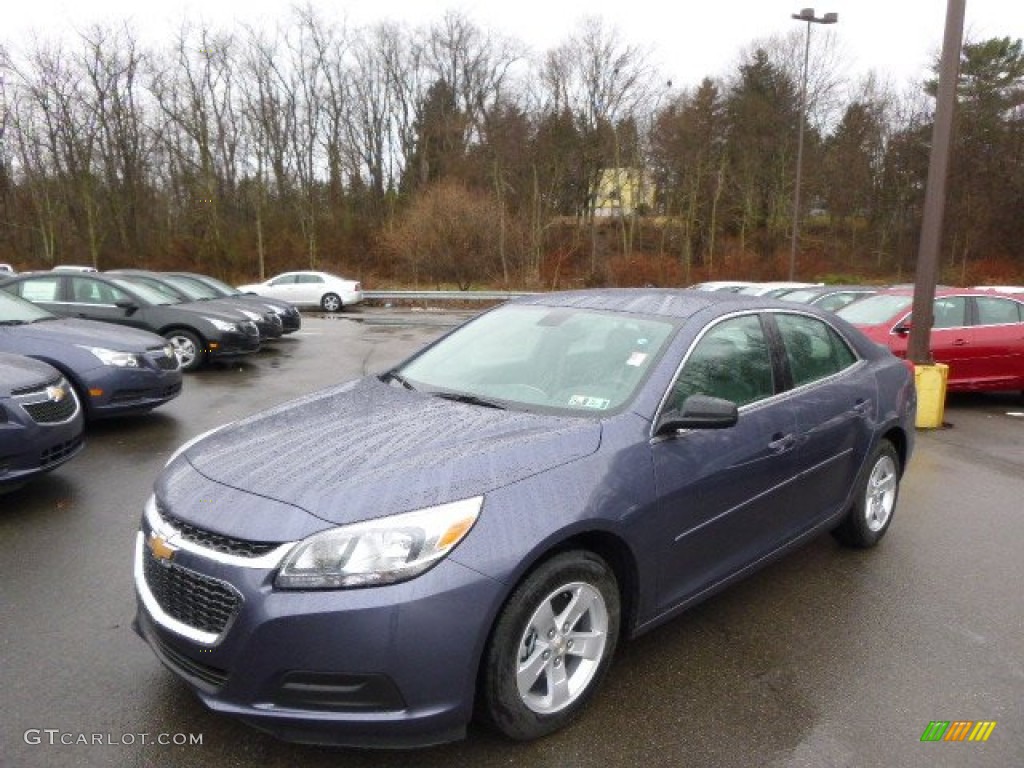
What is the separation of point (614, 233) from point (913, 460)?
119 feet

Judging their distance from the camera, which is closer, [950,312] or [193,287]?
[950,312]

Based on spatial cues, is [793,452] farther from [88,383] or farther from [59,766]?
[88,383]

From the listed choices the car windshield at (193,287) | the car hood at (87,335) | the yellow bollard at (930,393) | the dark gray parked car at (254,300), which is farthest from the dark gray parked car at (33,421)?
the dark gray parked car at (254,300)

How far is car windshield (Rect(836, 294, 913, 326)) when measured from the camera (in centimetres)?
967

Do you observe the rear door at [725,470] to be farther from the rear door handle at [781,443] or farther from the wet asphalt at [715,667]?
the wet asphalt at [715,667]

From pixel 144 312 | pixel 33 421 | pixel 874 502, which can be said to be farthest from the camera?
pixel 144 312

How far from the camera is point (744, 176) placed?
137ft

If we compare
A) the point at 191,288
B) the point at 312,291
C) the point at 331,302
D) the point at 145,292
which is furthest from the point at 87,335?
the point at 312,291

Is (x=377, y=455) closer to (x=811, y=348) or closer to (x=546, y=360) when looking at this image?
(x=546, y=360)

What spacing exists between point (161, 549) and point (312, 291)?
2448 cm

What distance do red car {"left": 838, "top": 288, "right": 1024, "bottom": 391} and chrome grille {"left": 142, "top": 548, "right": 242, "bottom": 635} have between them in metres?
9.04

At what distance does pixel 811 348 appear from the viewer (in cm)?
404

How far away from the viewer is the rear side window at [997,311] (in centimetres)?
943

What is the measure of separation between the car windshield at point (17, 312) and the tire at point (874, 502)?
747cm
